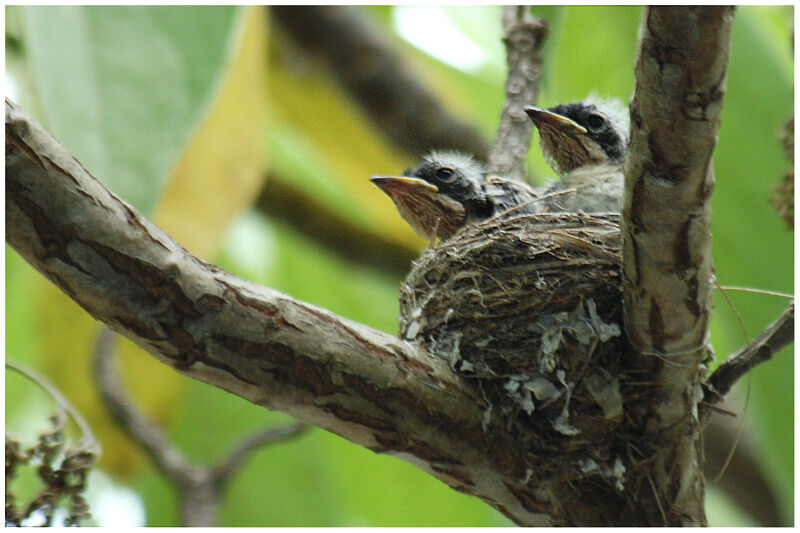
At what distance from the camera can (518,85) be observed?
3047mm

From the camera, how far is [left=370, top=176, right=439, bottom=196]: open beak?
306 centimetres

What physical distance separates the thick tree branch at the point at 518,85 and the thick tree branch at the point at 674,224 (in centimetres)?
125

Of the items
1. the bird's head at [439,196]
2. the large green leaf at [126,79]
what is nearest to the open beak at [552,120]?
the bird's head at [439,196]

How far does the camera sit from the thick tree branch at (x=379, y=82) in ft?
14.9

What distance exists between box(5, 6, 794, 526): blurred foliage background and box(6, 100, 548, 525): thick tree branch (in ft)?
1.58

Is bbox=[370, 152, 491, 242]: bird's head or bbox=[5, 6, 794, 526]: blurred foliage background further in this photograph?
bbox=[370, 152, 491, 242]: bird's head

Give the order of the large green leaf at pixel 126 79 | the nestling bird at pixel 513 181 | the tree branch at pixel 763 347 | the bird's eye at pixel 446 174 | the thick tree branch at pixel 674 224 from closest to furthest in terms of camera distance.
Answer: the thick tree branch at pixel 674 224, the tree branch at pixel 763 347, the large green leaf at pixel 126 79, the nestling bird at pixel 513 181, the bird's eye at pixel 446 174

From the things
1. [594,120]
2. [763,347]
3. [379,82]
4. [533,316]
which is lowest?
[763,347]

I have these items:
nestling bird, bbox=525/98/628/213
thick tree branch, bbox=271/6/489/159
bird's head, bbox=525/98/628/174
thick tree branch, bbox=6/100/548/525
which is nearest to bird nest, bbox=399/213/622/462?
thick tree branch, bbox=6/100/548/525

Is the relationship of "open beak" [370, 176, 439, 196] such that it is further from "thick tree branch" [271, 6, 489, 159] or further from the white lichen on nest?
"thick tree branch" [271, 6, 489, 159]

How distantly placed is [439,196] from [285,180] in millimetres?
1696

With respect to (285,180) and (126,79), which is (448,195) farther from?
(285,180)

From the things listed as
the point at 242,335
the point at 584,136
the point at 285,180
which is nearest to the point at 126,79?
the point at 242,335

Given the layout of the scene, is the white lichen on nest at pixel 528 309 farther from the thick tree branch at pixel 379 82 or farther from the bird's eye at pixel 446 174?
the thick tree branch at pixel 379 82
